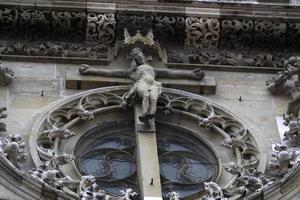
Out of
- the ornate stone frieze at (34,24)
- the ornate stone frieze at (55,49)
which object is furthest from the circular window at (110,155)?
the ornate stone frieze at (34,24)

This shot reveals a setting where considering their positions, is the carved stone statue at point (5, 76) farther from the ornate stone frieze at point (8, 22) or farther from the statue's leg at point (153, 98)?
the statue's leg at point (153, 98)

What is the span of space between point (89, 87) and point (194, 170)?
203 centimetres

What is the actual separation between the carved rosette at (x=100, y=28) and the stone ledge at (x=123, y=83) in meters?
1.03

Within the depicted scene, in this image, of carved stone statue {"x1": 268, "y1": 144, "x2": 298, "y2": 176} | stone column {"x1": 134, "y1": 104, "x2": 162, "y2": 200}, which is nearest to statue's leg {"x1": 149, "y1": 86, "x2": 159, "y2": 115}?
stone column {"x1": 134, "y1": 104, "x2": 162, "y2": 200}

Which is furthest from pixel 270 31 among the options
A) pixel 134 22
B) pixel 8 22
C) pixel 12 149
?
pixel 12 149

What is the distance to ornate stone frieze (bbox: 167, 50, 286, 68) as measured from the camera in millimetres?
17812

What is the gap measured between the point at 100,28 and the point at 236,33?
195 centimetres

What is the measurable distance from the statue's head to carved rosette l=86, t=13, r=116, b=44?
2.29 feet

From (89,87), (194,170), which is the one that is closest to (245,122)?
(194,170)

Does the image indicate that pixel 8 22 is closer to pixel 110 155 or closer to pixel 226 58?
pixel 110 155

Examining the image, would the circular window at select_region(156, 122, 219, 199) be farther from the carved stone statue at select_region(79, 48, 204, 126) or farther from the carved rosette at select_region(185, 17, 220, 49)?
the carved rosette at select_region(185, 17, 220, 49)

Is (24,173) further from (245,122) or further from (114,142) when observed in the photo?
(245,122)

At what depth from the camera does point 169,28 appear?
59.3ft

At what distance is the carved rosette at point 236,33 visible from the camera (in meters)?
18.1
